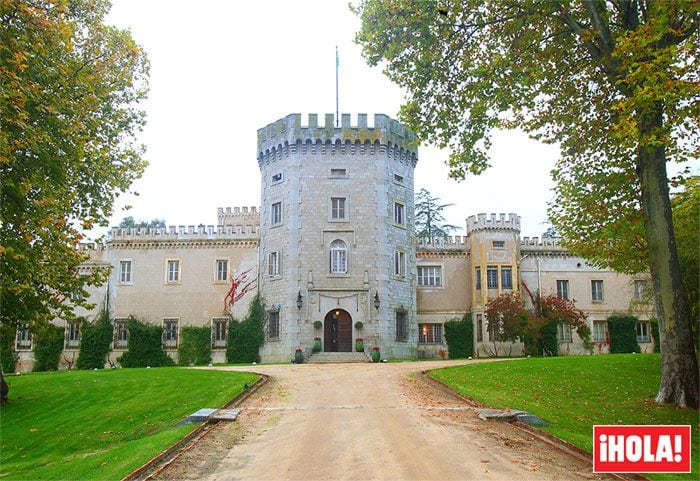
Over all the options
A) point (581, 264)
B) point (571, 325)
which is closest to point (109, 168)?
point (571, 325)

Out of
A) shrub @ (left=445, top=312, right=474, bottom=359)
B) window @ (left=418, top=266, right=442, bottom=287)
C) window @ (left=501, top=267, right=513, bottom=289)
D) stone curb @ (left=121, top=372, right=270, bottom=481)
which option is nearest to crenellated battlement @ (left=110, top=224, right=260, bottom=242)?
window @ (left=418, top=266, right=442, bottom=287)

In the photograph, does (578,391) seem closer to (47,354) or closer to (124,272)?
(124,272)

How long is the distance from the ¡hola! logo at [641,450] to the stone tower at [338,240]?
888 inches

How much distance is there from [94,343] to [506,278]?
2399 centimetres

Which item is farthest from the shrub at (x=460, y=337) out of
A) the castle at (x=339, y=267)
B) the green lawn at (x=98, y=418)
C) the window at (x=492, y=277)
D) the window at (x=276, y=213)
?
the green lawn at (x=98, y=418)

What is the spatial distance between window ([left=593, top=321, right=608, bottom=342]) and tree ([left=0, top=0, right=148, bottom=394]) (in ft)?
98.7

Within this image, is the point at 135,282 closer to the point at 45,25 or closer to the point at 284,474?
the point at 45,25

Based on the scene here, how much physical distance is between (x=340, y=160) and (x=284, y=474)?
90.5ft

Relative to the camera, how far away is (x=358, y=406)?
625 inches

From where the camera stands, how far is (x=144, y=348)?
3834 centimetres

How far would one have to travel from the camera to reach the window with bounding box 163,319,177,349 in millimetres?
38906

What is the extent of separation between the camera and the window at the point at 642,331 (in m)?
40.5

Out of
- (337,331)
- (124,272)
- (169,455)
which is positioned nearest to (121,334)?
(124,272)

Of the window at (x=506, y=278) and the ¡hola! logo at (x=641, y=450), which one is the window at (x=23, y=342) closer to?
the window at (x=506, y=278)
